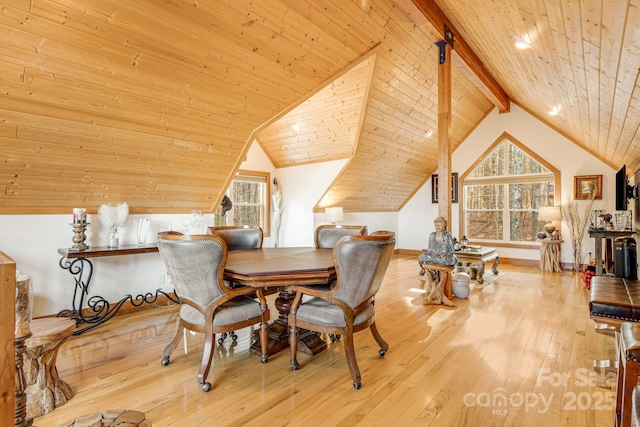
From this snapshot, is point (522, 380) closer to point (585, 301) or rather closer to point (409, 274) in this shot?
point (585, 301)

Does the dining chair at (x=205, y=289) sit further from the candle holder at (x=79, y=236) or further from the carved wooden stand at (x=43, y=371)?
the candle holder at (x=79, y=236)

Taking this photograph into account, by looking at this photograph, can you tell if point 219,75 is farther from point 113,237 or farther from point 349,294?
point 349,294

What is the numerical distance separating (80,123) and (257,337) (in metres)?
2.37

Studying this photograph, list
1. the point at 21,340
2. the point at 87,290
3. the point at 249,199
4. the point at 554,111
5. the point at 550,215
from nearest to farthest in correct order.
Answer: the point at 21,340 < the point at 87,290 < the point at 554,111 < the point at 550,215 < the point at 249,199

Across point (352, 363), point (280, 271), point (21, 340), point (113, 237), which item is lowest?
point (352, 363)

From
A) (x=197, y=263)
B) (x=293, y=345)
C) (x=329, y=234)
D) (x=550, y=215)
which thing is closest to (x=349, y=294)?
(x=293, y=345)

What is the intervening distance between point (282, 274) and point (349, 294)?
47cm

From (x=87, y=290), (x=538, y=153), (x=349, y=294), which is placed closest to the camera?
(x=349, y=294)

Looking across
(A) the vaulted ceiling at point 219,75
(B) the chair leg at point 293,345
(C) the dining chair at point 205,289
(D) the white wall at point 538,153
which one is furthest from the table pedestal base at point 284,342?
(D) the white wall at point 538,153

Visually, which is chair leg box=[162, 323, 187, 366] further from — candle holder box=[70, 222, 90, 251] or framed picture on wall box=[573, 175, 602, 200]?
framed picture on wall box=[573, 175, 602, 200]

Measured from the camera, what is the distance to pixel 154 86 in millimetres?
2900

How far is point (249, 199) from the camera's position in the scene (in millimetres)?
6656

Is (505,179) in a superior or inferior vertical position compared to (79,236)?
superior

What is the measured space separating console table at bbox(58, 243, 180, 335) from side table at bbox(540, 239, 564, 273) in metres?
6.57
